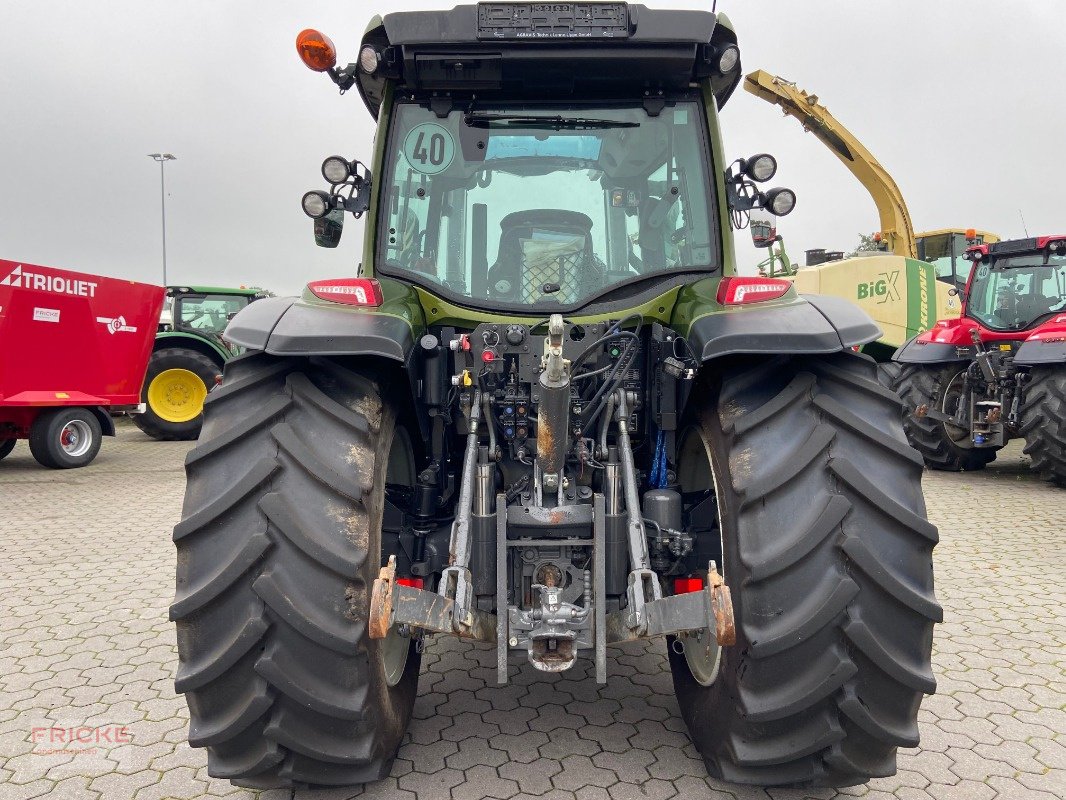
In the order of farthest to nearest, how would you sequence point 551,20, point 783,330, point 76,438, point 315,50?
point 76,438
point 315,50
point 551,20
point 783,330

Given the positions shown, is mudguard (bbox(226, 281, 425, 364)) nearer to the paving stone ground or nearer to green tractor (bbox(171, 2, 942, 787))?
green tractor (bbox(171, 2, 942, 787))

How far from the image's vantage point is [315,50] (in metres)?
2.70

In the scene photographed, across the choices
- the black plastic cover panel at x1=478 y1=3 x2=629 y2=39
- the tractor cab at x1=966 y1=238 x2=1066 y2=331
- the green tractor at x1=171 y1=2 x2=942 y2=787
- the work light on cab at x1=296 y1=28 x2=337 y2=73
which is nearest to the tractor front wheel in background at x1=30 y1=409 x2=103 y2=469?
the green tractor at x1=171 y1=2 x2=942 y2=787

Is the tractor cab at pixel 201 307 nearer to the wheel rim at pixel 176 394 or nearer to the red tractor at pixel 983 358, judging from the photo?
the wheel rim at pixel 176 394

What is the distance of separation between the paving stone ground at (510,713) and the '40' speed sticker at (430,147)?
2.09 m

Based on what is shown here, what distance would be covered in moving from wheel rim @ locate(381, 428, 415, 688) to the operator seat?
63 cm

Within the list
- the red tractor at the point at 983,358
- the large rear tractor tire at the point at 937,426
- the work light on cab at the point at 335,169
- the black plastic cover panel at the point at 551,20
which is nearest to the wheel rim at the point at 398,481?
the work light on cab at the point at 335,169

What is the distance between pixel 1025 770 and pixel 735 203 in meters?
2.22

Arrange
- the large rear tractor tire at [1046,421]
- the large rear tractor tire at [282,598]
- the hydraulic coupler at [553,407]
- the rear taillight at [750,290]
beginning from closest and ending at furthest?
the large rear tractor tire at [282,598] < the hydraulic coupler at [553,407] < the rear taillight at [750,290] < the large rear tractor tire at [1046,421]

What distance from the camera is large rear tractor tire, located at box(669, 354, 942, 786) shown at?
1965 mm

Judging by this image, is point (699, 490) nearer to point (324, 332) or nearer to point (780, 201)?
point (780, 201)

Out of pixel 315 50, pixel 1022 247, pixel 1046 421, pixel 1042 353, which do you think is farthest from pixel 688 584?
pixel 1022 247

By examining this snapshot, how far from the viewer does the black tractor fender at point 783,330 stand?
2.17 metres

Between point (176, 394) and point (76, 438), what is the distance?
98.5 inches
